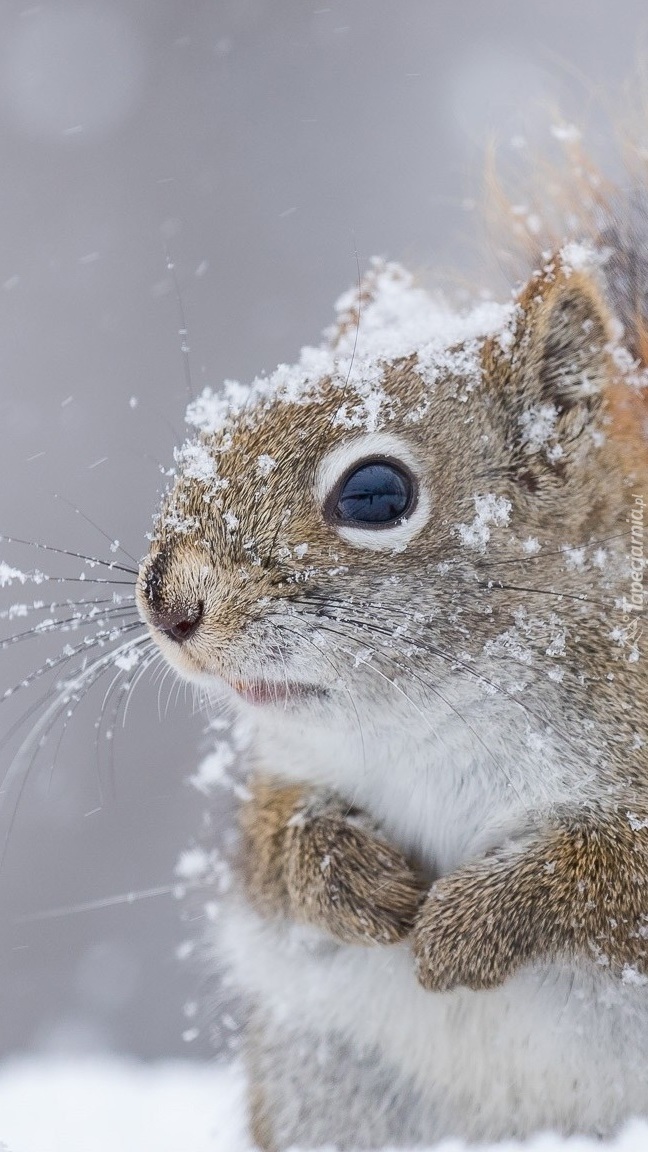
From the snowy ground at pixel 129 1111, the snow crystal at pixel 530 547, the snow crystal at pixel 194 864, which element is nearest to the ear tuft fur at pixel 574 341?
the snow crystal at pixel 530 547

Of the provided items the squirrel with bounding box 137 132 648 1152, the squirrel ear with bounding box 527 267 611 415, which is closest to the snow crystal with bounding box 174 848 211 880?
the squirrel with bounding box 137 132 648 1152

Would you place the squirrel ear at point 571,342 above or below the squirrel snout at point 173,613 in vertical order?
above

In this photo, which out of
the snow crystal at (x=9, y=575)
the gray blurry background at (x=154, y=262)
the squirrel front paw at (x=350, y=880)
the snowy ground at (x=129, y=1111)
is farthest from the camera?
the gray blurry background at (x=154, y=262)

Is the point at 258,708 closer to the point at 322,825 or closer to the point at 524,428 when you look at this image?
the point at 322,825

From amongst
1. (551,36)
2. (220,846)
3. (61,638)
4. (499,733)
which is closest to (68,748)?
(61,638)

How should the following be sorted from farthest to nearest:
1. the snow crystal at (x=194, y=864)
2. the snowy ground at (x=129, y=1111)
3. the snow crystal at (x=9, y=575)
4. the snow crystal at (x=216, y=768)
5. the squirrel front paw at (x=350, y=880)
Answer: the snow crystal at (x=194, y=864)
the snow crystal at (x=216, y=768)
the snowy ground at (x=129, y=1111)
the squirrel front paw at (x=350, y=880)
the snow crystal at (x=9, y=575)

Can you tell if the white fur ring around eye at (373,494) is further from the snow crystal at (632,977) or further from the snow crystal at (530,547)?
the snow crystal at (632,977)

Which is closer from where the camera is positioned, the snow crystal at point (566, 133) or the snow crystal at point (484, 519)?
the snow crystal at point (484, 519)
